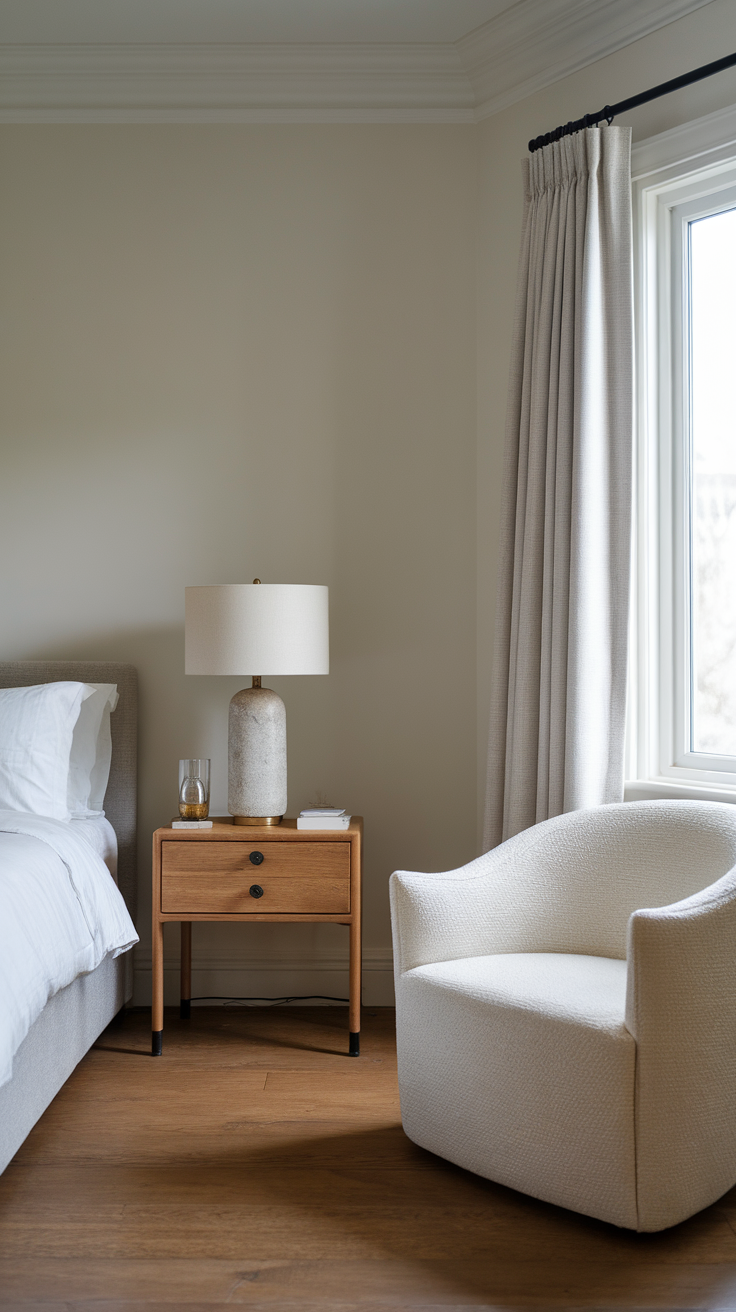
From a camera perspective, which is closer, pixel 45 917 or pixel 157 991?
pixel 45 917

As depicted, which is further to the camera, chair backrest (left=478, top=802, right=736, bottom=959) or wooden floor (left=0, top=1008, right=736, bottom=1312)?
chair backrest (left=478, top=802, right=736, bottom=959)

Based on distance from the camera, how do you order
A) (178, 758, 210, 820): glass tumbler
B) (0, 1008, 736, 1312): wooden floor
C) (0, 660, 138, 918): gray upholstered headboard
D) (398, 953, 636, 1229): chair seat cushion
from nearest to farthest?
1. (0, 1008, 736, 1312): wooden floor
2. (398, 953, 636, 1229): chair seat cushion
3. (178, 758, 210, 820): glass tumbler
4. (0, 660, 138, 918): gray upholstered headboard

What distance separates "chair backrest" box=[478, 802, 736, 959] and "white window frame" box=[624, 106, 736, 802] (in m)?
0.39

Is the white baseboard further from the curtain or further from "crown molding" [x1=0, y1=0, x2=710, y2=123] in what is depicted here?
"crown molding" [x1=0, y1=0, x2=710, y2=123]

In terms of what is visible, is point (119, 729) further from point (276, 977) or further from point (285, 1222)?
point (285, 1222)

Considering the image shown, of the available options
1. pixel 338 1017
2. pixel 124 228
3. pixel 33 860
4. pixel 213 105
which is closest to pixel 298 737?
pixel 338 1017

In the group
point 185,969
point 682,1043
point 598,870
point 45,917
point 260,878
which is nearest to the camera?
point 682,1043

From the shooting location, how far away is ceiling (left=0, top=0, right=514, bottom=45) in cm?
279

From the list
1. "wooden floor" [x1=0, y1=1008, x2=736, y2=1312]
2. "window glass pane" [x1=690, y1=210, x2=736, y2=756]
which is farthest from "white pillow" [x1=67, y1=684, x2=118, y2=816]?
"window glass pane" [x1=690, y1=210, x2=736, y2=756]

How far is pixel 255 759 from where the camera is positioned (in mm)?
2746

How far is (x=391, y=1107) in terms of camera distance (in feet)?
7.64

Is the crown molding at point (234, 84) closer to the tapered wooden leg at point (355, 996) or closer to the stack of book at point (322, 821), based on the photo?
the stack of book at point (322, 821)

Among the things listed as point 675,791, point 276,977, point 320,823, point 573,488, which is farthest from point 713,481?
point 276,977

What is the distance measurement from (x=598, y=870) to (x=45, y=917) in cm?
125
